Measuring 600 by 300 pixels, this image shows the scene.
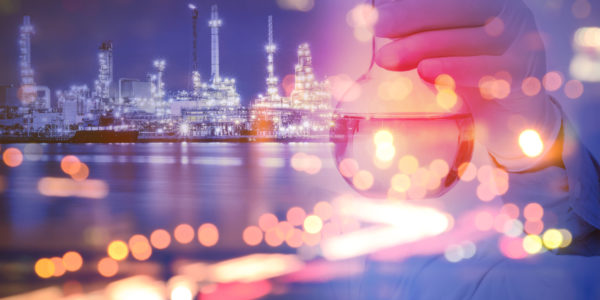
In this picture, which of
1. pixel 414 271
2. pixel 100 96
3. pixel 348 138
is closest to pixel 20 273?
pixel 414 271

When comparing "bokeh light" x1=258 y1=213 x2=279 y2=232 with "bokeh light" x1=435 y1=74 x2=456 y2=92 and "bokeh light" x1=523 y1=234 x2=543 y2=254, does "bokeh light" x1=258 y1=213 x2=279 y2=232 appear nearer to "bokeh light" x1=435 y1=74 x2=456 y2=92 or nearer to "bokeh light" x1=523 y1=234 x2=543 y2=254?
"bokeh light" x1=523 y1=234 x2=543 y2=254

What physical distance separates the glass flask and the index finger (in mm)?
38

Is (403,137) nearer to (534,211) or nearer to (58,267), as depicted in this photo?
(534,211)

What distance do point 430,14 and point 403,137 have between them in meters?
0.11

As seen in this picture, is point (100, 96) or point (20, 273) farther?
point (100, 96)

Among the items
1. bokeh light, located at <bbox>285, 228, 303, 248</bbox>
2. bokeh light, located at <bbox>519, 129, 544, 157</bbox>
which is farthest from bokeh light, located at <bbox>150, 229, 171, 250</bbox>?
bokeh light, located at <bbox>519, 129, 544, 157</bbox>

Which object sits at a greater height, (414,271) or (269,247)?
(414,271)

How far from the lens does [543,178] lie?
555mm

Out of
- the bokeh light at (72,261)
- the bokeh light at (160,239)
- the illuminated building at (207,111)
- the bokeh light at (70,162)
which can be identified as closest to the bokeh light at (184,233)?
the bokeh light at (160,239)

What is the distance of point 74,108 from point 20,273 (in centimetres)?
1968

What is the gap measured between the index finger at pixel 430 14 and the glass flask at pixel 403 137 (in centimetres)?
4

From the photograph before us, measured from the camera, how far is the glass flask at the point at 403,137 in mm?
332

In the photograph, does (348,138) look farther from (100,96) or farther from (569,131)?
(100,96)

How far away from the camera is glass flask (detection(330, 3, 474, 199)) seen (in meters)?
Result: 0.33
